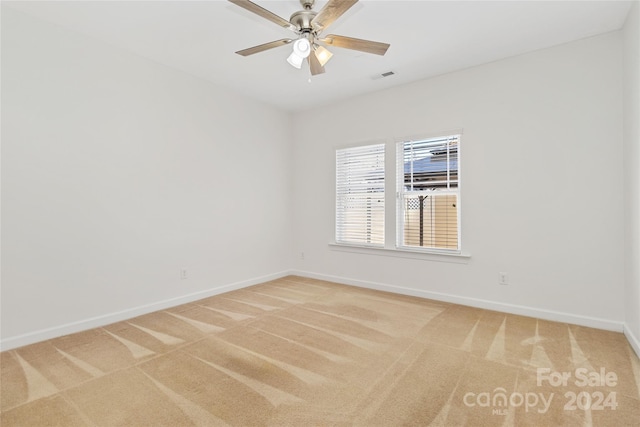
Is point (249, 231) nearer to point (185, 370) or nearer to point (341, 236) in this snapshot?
point (341, 236)

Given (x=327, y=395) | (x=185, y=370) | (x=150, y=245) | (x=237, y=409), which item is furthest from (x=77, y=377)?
(x=327, y=395)

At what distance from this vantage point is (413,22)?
273 cm

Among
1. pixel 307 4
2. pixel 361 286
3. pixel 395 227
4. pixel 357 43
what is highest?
pixel 307 4

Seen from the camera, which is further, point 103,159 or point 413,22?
point 103,159

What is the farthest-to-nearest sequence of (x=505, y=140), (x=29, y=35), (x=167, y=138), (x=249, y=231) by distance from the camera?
(x=249, y=231)
(x=167, y=138)
(x=505, y=140)
(x=29, y=35)

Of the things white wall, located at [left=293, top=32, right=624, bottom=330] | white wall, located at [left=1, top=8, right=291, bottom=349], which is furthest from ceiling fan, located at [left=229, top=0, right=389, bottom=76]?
white wall, located at [left=293, top=32, right=624, bottom=330]

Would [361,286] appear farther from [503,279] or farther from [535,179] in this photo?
[535,179]

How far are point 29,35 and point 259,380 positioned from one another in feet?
11.6

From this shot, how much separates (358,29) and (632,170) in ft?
8.88

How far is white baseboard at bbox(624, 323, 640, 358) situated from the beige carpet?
0.06 metres

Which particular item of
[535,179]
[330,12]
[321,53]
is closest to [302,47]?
[321,53]

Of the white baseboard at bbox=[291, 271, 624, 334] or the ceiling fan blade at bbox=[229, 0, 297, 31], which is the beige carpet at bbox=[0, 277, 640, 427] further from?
the ceiling fan blade at bbox=[229, 0, 297, 31]

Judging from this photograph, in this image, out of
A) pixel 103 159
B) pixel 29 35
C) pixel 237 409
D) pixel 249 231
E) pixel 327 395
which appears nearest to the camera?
pixel 237 409

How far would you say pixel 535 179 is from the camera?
3.23m
